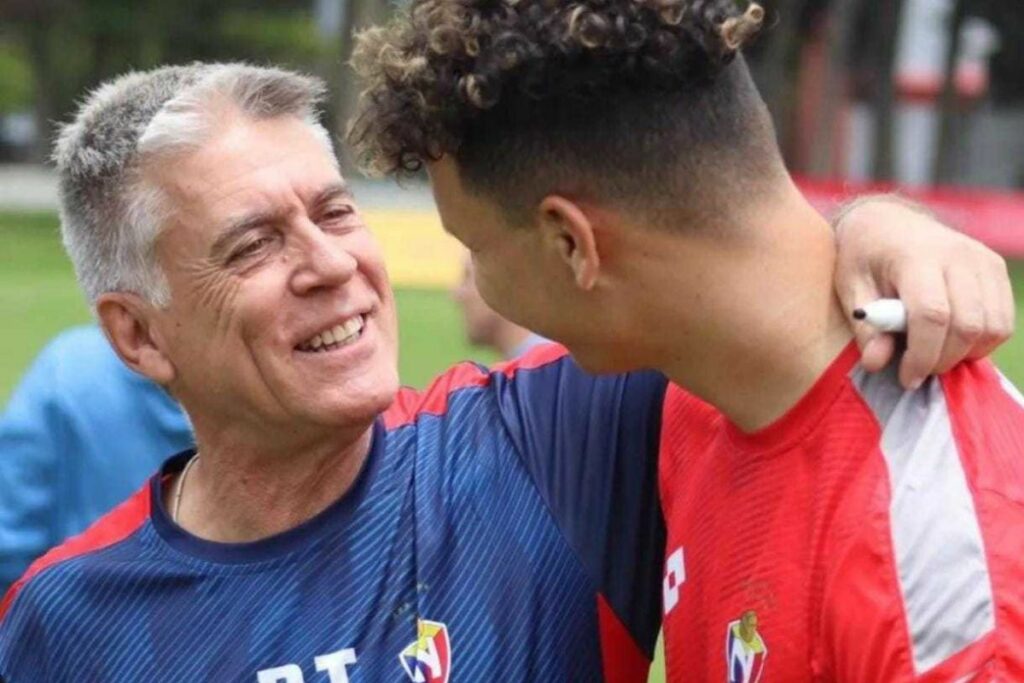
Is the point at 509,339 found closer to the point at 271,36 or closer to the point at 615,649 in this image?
the point at 615,649

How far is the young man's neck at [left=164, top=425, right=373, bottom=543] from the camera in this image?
11.0ft

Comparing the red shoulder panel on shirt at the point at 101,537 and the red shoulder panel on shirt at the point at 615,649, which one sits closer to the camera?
the red shoulder panel on shirt at the point at 615,649

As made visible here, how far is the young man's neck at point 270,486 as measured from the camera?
11.0 ft

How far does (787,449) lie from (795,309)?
198 mm

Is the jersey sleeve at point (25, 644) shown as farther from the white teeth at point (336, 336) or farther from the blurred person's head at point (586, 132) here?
the blurred person's head at point (586, 132)

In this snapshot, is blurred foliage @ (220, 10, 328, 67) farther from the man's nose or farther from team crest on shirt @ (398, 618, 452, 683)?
team crest on shirt @ (398, 618, 452, 683)

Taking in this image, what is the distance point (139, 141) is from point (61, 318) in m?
15.6

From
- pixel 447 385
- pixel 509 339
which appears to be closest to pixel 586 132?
pixel 447 385

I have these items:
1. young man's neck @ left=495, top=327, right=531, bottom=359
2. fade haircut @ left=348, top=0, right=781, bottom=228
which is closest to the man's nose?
fade haircut @ left=348, top=0, right=781, bottom=228

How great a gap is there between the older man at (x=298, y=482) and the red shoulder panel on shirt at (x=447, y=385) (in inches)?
3.5

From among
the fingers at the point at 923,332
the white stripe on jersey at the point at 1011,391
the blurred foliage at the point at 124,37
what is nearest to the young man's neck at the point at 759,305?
the fingers at the point at 923,332

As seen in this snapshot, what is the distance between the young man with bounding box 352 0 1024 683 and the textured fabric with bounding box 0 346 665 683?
293 millimetres

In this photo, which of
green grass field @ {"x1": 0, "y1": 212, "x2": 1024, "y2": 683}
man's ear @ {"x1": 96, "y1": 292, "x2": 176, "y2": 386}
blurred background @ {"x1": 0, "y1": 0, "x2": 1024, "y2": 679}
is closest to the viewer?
man's ear @ {"x1": 96, "y1": 292, "x2": 176, "y2": 386}

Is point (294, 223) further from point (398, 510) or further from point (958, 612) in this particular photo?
point (958, 612)
